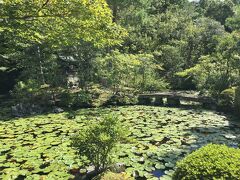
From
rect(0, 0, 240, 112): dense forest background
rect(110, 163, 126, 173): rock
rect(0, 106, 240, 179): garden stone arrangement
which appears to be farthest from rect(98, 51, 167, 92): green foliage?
rect(110, 163, 126, 173): rock

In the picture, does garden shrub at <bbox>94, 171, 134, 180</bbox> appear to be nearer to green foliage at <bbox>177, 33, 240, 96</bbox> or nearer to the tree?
green foliage at <bbox>177, 33, 240, 96</bbox>

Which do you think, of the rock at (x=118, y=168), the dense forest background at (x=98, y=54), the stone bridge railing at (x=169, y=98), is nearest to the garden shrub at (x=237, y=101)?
the dense forest background at (x=98, y=54)

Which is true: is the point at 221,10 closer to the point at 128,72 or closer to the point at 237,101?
the point at 128,72

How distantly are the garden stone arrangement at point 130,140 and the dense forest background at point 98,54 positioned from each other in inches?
102

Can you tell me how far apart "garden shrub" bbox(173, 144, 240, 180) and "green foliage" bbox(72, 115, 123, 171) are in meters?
2.04

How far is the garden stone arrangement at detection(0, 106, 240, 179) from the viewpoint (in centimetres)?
748

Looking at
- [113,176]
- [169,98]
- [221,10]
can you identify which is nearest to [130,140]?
[113,176]

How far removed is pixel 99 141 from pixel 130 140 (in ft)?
10.6

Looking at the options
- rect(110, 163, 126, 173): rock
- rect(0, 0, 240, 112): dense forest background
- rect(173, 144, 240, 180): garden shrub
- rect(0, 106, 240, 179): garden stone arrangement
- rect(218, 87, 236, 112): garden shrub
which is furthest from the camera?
rect(218, 87, 236, 112): garden shrub

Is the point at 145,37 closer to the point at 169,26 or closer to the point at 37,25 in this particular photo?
the point at 169,26

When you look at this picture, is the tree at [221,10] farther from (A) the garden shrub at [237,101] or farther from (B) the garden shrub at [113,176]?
(B) the garden shrub at [113,176]

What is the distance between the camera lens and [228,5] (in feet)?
124

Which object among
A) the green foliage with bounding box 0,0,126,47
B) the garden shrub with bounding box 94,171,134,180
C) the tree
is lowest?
the garden shrub with bounding box 94,171,134,180

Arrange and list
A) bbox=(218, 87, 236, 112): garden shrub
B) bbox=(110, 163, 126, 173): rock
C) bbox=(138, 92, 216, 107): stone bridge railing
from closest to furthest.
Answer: bbox=(110, 163, 126, 173): rock < bbox=(218, 87, 236, 112): garden shrub < bbox=(138, 92, 216, 107): stone bridge railing
